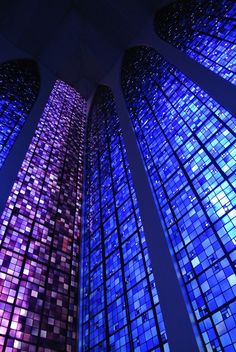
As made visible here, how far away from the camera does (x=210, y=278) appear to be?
8.97m

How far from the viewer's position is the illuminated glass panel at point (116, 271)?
1015 centimetres

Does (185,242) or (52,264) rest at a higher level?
(52,264)

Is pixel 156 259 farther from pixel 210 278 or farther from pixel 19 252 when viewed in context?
pixel 19 252

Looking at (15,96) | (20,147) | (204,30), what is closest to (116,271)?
(20,147)

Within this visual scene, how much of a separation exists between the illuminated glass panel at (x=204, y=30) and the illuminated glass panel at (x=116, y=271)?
632 centimetres

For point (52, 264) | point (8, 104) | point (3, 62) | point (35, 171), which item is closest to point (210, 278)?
point (52, 264)

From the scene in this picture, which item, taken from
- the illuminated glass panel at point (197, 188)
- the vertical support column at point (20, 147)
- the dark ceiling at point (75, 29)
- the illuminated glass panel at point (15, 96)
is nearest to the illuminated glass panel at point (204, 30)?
the illuminated glass panel at point (197, 188)

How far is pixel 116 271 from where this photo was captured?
41.3ft

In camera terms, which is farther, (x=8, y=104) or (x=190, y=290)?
(x=8, y=104)

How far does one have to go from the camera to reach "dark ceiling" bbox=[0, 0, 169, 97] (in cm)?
2480

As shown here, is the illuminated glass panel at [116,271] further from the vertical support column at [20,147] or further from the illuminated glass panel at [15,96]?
the illuminated glass panel at [15,96]

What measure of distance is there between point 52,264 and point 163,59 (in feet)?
46.2

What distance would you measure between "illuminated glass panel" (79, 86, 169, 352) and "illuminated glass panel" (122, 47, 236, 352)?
4.32 ft

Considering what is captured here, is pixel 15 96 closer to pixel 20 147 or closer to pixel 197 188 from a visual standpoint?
pixel 20 147
